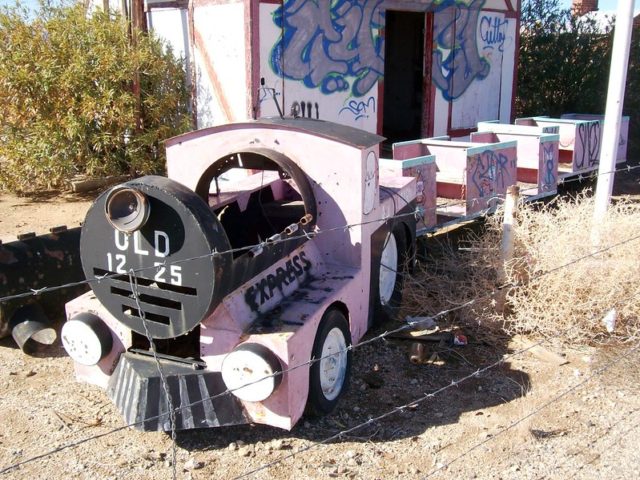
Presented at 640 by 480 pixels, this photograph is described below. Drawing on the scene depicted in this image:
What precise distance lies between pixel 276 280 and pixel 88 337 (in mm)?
1081

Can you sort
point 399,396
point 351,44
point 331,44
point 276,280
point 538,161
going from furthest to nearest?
1. point 351,44
2. point 331,44
3. point 538,161
4. point 399,396
5. point 276,280

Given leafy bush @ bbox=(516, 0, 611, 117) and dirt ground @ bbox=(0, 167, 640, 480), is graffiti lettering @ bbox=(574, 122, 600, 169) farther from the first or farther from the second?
dirt ground @ bbox=(0, 167, 640, 480)

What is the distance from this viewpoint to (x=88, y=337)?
370 cm

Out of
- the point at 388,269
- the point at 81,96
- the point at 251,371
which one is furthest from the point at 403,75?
the point at 251,371

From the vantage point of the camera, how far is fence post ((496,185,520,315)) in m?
5.06

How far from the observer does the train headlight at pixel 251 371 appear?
3344mm

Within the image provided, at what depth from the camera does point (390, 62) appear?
13.4 metres

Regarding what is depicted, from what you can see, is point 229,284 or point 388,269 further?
point 388,269

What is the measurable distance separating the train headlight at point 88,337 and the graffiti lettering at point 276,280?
817 millimetres

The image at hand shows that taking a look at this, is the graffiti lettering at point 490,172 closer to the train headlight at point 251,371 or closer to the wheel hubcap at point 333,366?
the wheel hubcap at point 333,366

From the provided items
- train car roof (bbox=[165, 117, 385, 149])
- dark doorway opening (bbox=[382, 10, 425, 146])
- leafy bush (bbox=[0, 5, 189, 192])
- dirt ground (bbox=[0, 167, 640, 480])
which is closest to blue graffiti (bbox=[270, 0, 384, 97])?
leafy bush (bbox=[0, 5, 189, 192])

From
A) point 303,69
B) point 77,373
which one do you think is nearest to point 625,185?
point 303,69

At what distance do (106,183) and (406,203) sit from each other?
602cm

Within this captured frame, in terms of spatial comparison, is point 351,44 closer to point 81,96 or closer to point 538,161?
point 538,161
